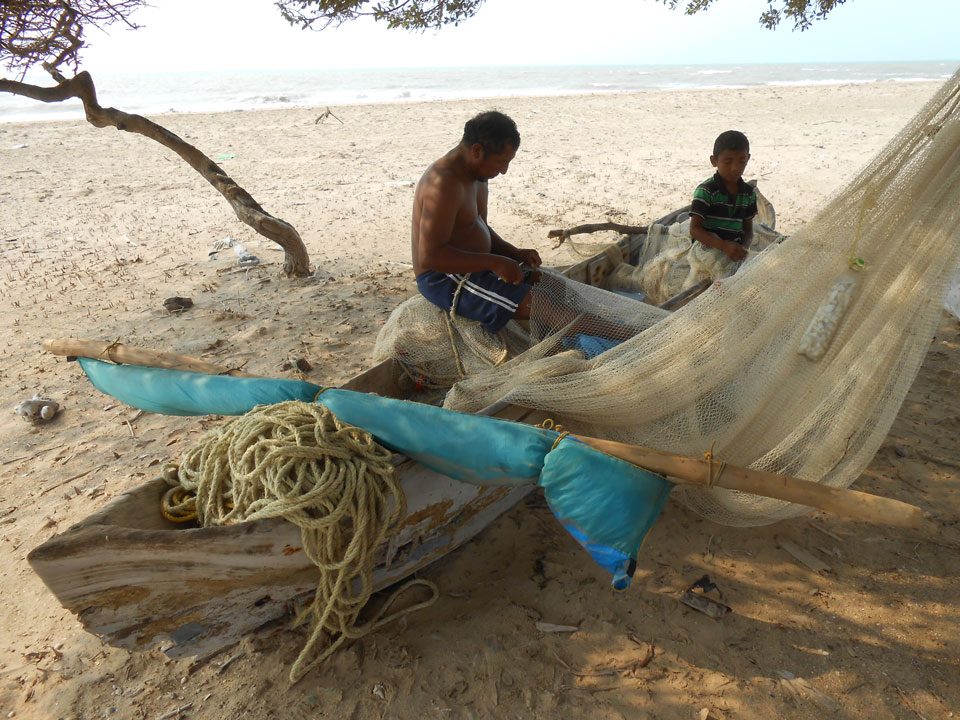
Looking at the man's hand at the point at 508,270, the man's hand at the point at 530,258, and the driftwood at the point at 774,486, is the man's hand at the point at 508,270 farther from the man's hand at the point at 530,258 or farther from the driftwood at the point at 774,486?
the driftwood at the point at 774,486

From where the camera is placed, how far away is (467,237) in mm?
3240

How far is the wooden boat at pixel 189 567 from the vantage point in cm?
165

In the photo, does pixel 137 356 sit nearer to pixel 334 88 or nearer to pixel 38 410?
pixel 38 410

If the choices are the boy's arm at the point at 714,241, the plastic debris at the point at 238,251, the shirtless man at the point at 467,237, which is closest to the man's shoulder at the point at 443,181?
the shirtless man at the point at 467,237

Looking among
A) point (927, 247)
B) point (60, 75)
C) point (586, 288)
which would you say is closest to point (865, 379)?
point (927, 247)

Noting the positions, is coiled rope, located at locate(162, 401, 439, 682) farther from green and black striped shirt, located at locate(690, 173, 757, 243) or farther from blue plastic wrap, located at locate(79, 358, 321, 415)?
green and black striped shirt, located at locate(690, 173, 757, 243)

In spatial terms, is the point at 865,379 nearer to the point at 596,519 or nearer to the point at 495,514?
the point at 596,519

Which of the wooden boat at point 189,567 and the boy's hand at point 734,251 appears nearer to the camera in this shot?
the wooden boat at point 189,567

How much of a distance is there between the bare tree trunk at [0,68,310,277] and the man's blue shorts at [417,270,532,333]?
104 inches

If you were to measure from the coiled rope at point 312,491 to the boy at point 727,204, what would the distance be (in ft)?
8.88

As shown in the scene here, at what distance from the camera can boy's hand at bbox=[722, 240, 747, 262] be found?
3771 mm

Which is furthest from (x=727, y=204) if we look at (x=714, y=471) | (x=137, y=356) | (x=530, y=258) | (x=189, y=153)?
(x=189, y=153)

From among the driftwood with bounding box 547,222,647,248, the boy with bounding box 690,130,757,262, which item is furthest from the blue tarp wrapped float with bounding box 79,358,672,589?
the driftwood with bounding box 547,222,647,248

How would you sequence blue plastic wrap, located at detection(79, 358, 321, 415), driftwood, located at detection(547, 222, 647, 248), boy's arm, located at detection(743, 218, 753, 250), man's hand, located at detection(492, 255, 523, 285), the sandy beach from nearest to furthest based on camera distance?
the sandy beach
blue plastic wrap, located at detection(79, 358, 321, 415)
man's hand, located at detection(492, 255, 523, 285)
boy's arm, located at detection(743, 218, 753, 250)
driftwood, located at detection(547, 222, 647, 248)
